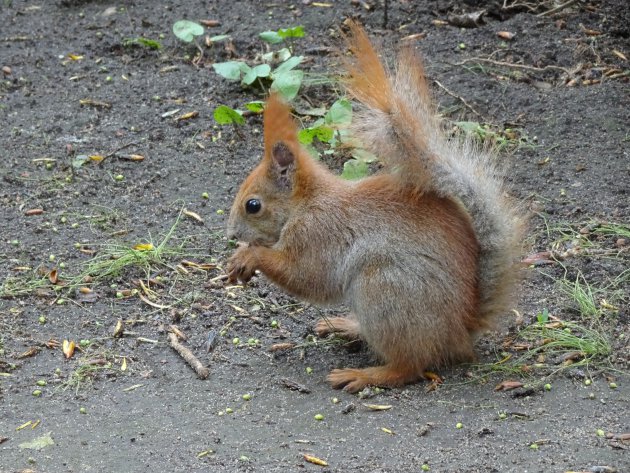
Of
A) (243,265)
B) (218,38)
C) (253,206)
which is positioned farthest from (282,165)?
(218,38)

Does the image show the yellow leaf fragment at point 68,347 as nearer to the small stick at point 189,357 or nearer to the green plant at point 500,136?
the small stick at point 189,357

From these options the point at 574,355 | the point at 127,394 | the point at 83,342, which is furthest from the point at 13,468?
the point at 574,355

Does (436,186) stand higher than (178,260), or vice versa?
(436,186)

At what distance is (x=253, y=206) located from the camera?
3605mm

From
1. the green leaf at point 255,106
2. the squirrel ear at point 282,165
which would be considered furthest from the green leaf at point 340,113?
the squirrel ear at point 282,165

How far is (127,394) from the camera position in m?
3.39

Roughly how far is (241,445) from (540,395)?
99 centimetres

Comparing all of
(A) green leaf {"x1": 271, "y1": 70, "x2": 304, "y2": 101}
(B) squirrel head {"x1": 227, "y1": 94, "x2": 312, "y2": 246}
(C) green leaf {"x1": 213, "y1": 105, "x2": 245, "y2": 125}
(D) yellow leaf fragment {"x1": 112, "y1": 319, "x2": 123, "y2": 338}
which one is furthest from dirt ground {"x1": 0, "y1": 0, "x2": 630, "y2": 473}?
(B) squirrel head {"x1": 227, "y1": 94, "x2": 312, "y2": 246}

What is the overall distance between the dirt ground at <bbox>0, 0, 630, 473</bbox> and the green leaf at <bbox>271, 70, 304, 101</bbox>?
11.7 inches

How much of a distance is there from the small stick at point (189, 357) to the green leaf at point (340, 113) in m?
1.45

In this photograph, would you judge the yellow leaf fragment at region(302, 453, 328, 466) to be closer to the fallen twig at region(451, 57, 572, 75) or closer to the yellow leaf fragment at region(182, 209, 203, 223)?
the yellow leaf fragment at region(182, 209, 203, 223)

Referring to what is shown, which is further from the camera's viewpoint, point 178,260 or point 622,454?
point 178,260

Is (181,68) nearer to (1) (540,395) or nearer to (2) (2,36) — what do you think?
(2) (2,36)

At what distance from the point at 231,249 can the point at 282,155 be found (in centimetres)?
89
